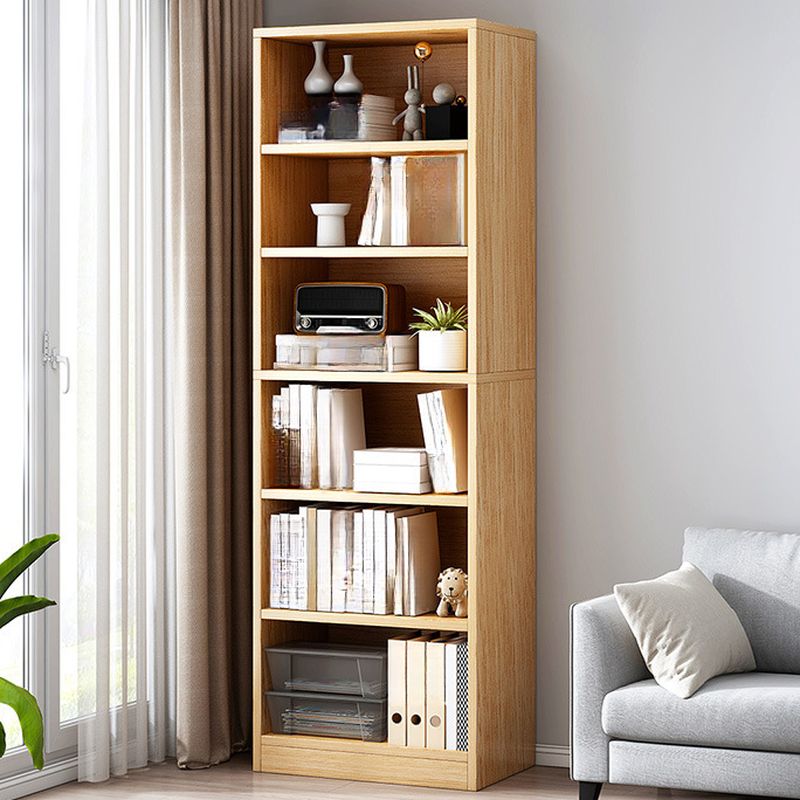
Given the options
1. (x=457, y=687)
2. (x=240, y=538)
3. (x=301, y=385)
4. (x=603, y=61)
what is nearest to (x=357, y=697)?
(x=457, y=687)

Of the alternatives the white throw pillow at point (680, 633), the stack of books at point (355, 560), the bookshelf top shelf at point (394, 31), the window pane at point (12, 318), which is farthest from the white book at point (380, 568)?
the bookshelf top shelf at point (394, 31)

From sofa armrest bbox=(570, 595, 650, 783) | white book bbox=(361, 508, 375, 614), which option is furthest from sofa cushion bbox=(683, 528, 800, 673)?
white book bbox=(361, 508, 375, 614)

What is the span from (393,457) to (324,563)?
0.40 metres

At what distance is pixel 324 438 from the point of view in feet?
15.0

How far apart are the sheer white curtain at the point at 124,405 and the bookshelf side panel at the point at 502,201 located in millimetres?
1020

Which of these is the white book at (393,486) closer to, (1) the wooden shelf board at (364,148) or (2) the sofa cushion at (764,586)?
(2) the sofa cushion at (764,586)

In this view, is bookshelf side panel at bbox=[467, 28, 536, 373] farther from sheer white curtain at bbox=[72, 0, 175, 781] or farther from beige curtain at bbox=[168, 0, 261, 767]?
sheer white curtain at bbox=[72, 0, 175, 781]

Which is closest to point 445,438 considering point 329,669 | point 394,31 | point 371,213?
point 371,213

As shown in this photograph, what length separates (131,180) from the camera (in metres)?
4.48

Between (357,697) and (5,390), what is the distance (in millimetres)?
1421

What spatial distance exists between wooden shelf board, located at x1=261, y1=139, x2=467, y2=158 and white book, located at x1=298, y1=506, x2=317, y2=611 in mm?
1111

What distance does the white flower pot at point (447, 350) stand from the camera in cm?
438

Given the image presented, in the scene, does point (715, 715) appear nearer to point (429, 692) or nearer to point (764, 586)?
point (764, 586)

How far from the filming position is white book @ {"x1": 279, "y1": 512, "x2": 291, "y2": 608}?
459 cm
